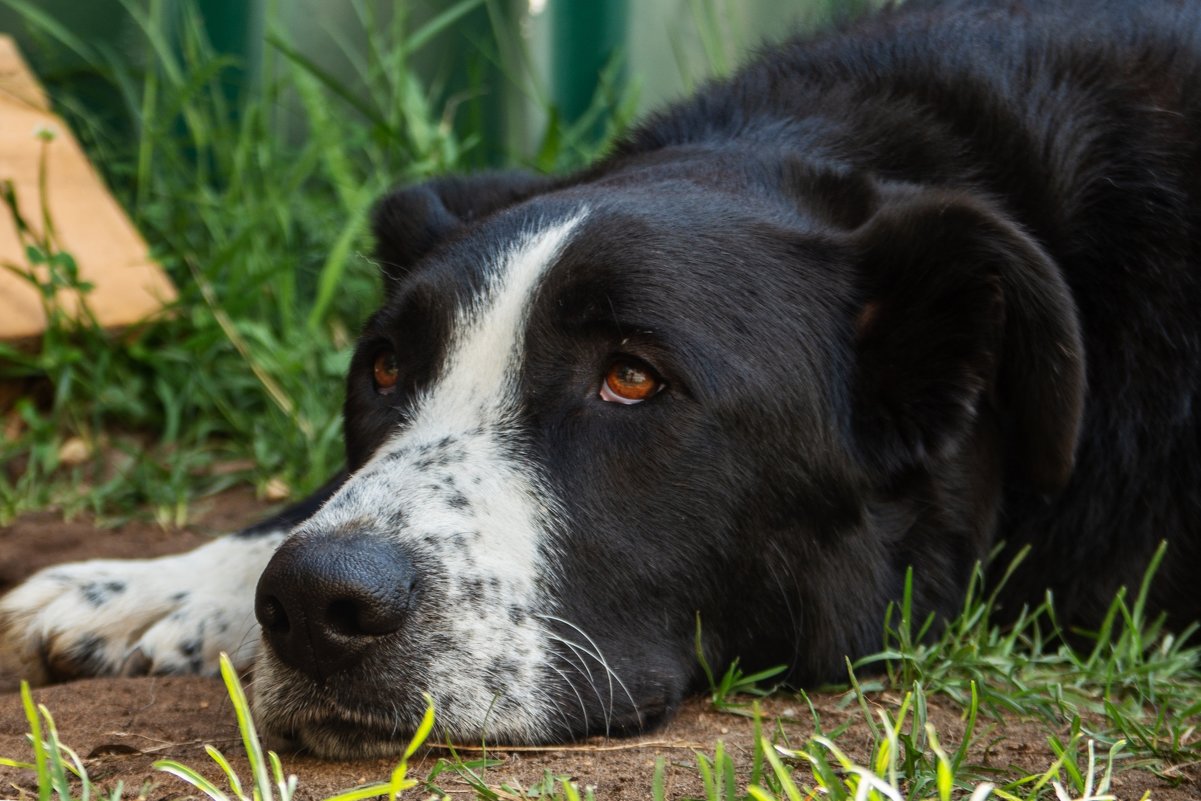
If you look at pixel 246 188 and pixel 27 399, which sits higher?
pixel 246 188

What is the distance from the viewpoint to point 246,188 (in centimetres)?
532

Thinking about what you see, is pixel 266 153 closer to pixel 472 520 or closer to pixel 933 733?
pixel 472 520

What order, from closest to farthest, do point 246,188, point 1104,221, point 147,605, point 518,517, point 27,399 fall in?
point 518,517 < point 1104,221 < point 147,605 < point 27,399 < point 246,188

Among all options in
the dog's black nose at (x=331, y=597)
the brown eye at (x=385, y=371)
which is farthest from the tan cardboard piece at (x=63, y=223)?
the dog's black nose at (x=331, y=597)

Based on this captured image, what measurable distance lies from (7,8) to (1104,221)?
434 centimetres

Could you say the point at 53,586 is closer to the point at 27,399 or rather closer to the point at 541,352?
the point at 541,352

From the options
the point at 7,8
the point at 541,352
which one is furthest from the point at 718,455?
the point at 7,8

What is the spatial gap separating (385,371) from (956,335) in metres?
1.04

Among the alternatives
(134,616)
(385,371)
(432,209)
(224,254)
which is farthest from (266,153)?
(385,371)

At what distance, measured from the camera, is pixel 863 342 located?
2672 millimetres

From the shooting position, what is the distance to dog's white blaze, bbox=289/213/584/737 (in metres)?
2.21

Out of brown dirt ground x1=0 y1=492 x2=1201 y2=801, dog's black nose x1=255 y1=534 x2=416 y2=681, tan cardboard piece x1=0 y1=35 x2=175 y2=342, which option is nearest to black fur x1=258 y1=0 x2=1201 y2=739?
brown dirt ground x1=0 y1=492 x2=1201 y2=801

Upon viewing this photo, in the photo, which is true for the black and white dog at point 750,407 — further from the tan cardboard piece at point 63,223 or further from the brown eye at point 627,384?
the tan cardboard piece at point 63,223

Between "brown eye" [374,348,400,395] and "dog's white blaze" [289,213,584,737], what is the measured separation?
20 centimetres
